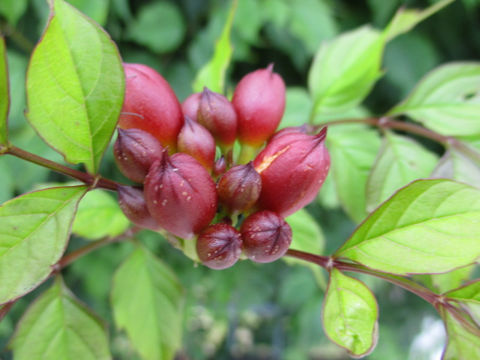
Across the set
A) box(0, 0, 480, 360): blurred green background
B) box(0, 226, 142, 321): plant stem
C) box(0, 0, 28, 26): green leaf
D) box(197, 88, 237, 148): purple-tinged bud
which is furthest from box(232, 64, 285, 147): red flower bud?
box(0, 0, 28, 26): green leaf

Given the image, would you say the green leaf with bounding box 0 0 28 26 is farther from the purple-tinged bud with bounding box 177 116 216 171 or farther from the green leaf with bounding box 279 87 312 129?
the purple-tinged bud with bounding box 177 116 216 171

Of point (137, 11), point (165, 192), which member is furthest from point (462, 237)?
point (137, 11)

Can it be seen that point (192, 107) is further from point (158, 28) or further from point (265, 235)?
point (158, 28)

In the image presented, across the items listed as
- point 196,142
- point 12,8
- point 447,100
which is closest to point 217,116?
point 196,142

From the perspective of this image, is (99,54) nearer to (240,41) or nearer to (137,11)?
(240,41)

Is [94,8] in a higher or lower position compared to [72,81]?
lower

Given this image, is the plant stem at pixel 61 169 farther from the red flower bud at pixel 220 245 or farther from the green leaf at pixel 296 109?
the green leaf at pixel 296 109
